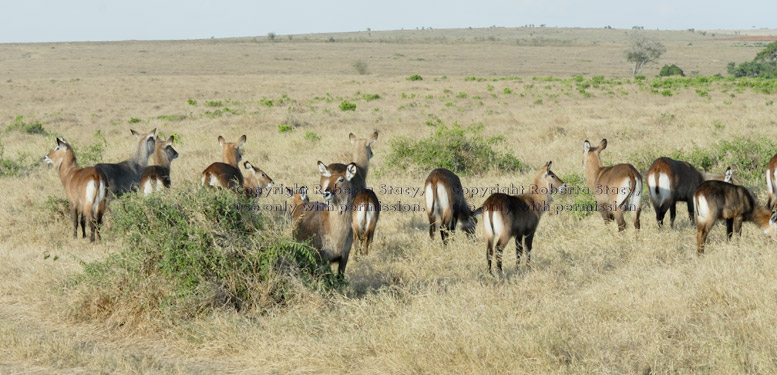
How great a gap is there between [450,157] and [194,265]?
26.4 feet

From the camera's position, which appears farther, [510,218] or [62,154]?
[62,154]

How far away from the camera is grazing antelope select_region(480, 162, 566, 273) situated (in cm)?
730

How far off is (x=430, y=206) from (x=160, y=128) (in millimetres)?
15226

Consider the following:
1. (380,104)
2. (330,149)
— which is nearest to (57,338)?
(330,149)

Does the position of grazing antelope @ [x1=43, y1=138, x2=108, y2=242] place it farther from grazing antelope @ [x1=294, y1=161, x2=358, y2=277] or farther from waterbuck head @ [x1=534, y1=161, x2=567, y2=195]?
waterbuck head @ [x1=534, y1=161, x2=567, y2=195]

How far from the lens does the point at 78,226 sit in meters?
10.1

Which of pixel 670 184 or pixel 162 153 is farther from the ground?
pixel 162 153

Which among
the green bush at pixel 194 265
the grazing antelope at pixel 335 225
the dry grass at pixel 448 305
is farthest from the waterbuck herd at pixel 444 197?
the green bush at pixel 194 265

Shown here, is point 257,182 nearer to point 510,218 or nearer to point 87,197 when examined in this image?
point 87,197

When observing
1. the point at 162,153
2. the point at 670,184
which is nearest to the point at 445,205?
the point at 670,184

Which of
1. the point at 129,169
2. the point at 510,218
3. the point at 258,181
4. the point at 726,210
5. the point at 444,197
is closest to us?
the point at 510,218

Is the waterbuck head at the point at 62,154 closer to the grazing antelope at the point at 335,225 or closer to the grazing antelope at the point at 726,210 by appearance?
the grazing antelope at the point at 335,225

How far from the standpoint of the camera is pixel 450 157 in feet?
44.2

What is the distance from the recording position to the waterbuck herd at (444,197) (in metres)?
6.77
